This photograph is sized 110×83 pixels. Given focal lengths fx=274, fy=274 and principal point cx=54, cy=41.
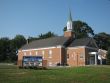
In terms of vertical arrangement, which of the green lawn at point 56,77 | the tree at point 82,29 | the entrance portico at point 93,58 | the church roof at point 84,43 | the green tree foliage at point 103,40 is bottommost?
the green lawn at point 56,77

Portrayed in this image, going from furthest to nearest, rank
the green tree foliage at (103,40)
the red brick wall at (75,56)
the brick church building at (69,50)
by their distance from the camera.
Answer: the green tree foliage at (103,40) < the brick church building at (69,50) < the red brick wall at (75,56)

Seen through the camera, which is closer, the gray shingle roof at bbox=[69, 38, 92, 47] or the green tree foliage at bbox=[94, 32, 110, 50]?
the gray shingle roof at bbox=[69, 38, 92, 47]

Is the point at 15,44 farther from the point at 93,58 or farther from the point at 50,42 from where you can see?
the point at 93,58

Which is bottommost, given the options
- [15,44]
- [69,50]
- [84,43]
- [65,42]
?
[69,50]

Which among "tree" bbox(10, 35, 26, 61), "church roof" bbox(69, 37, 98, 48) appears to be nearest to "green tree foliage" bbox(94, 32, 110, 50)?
"tree" bbox(10, 35, 26, 61)

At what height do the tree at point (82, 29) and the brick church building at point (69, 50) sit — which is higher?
the tree at point (82, 29)

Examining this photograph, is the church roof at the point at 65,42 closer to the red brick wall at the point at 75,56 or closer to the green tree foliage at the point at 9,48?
the red brick wall at the point at 75,56

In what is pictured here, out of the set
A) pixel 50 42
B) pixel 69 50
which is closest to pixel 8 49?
pixel 50 42

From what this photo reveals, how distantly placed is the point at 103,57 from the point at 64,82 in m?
60.8

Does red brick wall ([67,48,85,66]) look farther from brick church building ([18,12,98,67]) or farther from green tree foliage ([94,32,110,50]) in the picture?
green tree foliage ([94,32,110,50])

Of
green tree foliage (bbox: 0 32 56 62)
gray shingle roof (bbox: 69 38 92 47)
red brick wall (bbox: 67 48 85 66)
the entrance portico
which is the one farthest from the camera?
green tree foliage (bbox: 0 32 56 62)

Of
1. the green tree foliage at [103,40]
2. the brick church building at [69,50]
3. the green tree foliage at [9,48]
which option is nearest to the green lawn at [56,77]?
the brick church building at [69,50]

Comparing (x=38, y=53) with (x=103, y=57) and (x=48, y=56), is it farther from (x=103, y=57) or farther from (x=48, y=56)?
(x=103, y=57)

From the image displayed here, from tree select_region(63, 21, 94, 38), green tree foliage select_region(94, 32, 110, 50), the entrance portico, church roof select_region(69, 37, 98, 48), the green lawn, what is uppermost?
tree select_region(63, 21, 94, 38)
